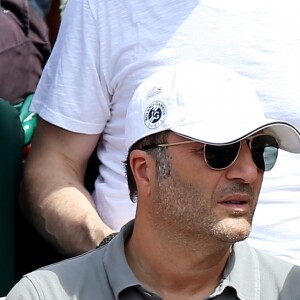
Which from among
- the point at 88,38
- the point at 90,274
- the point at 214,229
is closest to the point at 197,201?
the point at 214,229

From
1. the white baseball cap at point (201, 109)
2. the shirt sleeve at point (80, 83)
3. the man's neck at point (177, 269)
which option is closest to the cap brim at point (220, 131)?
the white baseball cap at point (201, 109)

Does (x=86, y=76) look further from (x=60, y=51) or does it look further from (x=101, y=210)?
(x=101, y=210)

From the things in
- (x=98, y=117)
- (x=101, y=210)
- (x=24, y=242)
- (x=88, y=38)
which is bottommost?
(x=24, y=242)

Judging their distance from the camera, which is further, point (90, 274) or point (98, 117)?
point (98, 117)

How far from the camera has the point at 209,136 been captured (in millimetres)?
2104

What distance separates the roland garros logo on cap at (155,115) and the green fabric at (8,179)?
0.69 meters

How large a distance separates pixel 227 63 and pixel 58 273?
0.79 metres

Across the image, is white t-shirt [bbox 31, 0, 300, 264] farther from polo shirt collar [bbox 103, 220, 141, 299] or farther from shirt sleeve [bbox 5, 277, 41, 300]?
shirt sleeve [bbox 5, 277, 41, 300]

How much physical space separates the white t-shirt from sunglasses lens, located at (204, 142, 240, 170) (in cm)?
52

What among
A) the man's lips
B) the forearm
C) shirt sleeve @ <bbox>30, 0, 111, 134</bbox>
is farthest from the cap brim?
shirt sleeve @ <bbox>30, 0, 111, 134</bbox>

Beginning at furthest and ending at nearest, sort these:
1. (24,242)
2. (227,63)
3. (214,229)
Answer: (24,242) → (227,63) → (214,229)

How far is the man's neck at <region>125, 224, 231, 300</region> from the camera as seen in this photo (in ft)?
7.06

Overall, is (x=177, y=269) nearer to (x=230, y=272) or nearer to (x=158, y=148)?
(x=230, y=272)

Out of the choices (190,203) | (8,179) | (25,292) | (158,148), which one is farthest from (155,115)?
(8,179)
